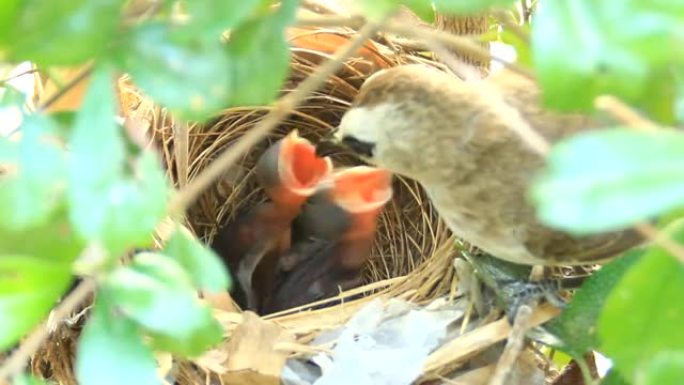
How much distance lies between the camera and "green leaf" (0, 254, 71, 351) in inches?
14.1

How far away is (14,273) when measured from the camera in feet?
1.20

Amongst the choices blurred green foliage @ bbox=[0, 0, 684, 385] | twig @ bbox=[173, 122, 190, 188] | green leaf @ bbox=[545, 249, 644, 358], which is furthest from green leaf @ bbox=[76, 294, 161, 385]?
twig @ bbox=[173, 122, 190, 188]

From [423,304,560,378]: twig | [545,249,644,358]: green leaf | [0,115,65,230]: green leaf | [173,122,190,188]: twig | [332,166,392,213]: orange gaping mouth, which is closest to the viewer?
[0,115,65,230]: green leaf

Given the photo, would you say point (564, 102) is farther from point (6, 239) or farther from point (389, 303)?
point (389, 303)

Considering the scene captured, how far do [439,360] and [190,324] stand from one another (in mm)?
504

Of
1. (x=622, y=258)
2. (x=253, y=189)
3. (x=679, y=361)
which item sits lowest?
(x=253, y=189)

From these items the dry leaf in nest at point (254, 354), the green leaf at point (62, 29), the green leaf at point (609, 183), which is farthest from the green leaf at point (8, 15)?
the dry leaf in nest at point (254, 354)

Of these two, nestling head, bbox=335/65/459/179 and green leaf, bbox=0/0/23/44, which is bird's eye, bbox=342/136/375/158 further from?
green leaf, bbox=0/0/23/44

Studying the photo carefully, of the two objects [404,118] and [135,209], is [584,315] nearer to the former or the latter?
[404,118]

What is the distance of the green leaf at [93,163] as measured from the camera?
0.35 m

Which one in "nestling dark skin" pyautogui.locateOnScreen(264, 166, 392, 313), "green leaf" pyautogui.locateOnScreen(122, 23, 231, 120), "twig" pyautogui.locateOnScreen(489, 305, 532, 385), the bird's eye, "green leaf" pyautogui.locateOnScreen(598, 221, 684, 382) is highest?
"green leaf" pyautogui.locateOnScreen(122, 23, 231, 120)

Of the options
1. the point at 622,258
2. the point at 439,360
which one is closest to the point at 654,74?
the point at 622,258

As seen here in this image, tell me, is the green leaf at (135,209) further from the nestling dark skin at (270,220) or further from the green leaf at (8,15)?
the nestling dark skin at (270,220)

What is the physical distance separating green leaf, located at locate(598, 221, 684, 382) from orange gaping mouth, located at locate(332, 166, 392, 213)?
2.83 feet
